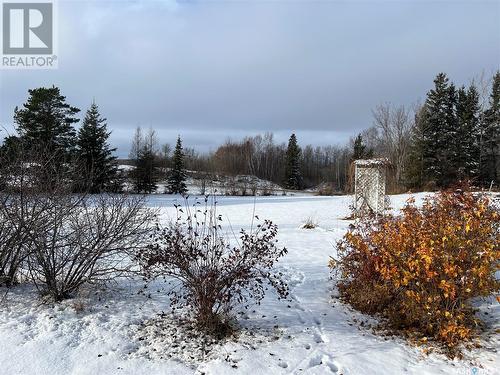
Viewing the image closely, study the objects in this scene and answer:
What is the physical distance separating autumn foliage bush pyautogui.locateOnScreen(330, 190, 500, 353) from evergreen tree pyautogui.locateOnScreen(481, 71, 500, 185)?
30.9m

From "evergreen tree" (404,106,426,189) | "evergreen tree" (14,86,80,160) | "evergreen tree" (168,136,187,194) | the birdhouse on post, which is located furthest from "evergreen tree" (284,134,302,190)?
the birdhouse on post

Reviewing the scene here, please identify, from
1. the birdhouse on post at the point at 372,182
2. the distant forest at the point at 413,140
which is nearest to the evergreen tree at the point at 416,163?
the distant forest at the point at 413,140

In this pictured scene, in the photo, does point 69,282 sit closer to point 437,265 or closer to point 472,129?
point 437,265

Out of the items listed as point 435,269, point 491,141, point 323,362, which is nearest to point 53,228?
point 323,362

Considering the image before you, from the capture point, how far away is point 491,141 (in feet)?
101

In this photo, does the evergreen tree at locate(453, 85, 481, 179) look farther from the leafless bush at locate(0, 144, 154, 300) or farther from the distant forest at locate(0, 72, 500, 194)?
the leafless bush at locate(0, 144, 154, 300)

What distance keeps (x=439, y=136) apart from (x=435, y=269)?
94.3ft

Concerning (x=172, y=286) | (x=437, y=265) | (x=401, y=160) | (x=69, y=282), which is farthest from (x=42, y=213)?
(x=401, y=160)

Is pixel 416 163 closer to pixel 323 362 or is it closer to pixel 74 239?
pixel 323 362

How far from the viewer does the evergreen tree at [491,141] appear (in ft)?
100.0

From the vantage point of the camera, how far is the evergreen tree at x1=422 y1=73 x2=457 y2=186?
2855 cm

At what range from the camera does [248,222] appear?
39.3 ft

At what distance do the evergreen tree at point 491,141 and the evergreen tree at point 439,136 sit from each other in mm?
3322

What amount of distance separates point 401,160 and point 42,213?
31681mm
